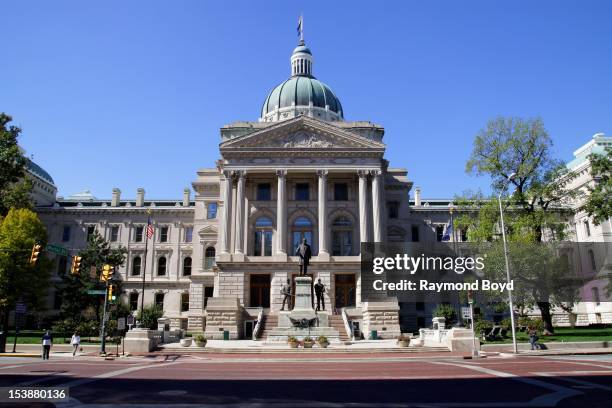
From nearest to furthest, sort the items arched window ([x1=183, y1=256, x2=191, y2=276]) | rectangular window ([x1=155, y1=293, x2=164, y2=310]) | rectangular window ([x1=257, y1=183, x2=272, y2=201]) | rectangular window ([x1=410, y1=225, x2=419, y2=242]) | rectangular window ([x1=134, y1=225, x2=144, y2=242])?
1. rectangular window ([x1=257, y1=183, x2=272, y2=201])
2. rectangular window ([x1=155, y1=293, x2=164, y2=310])
3. rectangular window ([x1=410, y1=225, x2=419, y2=242])
4. arched window ([x1=183, y1=256, x2=191, y2=276])
5. rectangular window ([x1=134, y1=225, x2=144, y2=242])

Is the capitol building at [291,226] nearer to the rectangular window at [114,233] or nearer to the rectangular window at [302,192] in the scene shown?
the rectangular window at [302,192]

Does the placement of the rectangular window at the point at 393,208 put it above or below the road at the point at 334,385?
above

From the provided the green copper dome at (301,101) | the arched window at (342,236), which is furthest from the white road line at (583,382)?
the green copper dome at (301,101)

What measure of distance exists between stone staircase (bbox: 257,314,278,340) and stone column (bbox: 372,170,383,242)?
1408cm

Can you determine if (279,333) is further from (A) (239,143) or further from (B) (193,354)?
(A) (239,143)

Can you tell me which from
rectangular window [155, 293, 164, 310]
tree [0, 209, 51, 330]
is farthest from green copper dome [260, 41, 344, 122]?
tree [0, 209, 51, 330]

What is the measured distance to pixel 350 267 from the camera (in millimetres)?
52750

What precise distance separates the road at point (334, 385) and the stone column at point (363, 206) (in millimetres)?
31072

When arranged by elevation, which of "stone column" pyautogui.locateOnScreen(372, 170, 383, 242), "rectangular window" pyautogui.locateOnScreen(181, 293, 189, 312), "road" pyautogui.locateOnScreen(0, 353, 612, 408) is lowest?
"road" pyautogui.locateOnScreen(0, 353, 612, 408)

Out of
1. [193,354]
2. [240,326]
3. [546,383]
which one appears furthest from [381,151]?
[546,383]

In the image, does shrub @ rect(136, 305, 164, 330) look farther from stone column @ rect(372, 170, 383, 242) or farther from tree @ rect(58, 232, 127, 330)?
stone column @ rect(372, 170, 383, 242)

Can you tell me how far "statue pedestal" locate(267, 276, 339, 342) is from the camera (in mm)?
37781

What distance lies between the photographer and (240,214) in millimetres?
54125

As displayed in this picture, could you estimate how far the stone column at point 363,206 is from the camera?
5394 cm
